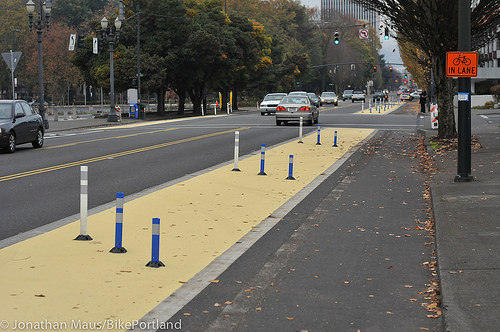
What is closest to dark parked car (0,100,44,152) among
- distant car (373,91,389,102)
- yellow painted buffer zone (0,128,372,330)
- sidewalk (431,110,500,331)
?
yellow painted buffer zone (0,128,372,330)

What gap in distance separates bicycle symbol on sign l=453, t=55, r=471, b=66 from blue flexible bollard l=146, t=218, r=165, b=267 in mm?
8007

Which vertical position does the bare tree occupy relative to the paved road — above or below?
above

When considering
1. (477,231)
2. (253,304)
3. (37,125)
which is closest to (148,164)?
(37,125)

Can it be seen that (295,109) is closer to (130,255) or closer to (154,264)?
(130,255)

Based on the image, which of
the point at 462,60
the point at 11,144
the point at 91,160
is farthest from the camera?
the point at 11,144

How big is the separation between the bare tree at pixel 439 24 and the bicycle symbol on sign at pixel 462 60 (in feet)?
27.1

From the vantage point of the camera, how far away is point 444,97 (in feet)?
74.1

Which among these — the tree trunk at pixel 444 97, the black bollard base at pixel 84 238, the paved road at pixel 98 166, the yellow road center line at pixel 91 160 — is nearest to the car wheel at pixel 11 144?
the paved road at pixel 98 166

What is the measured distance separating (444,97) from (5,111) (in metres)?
13.8

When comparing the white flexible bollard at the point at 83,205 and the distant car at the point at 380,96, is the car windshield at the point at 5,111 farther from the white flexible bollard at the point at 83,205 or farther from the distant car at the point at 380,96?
the distant car at the point at 380,96

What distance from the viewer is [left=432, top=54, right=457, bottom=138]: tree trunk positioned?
22234 millimetres

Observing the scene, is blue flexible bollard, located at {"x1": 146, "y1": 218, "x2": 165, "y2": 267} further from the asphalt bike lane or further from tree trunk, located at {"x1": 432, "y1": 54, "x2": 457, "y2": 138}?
tree trunk, located at {"x1": 432, "y1": 54, "x2": 457, "y2": 138}

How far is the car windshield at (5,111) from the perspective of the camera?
21.4 meters

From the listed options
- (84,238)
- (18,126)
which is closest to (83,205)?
(84,238)
